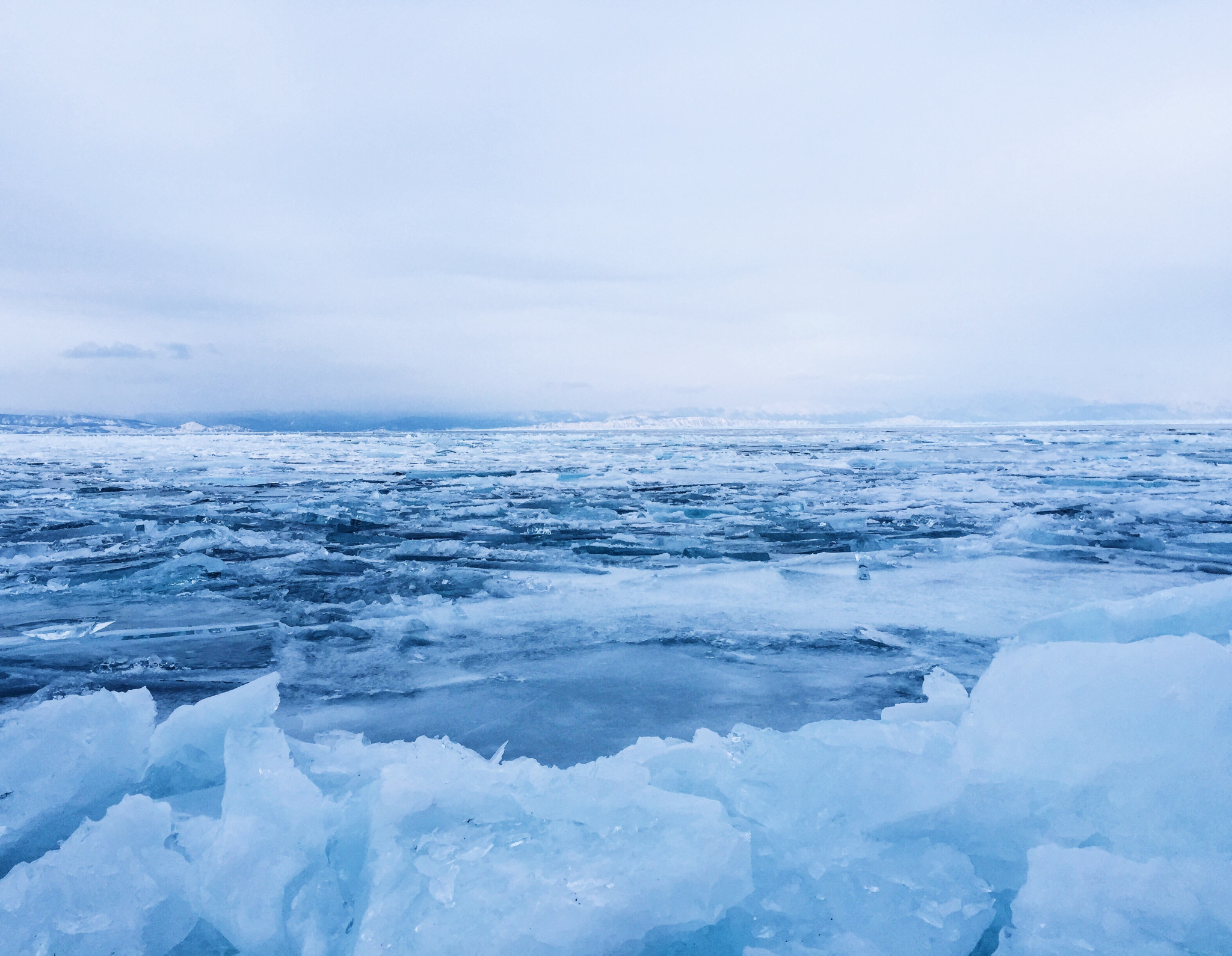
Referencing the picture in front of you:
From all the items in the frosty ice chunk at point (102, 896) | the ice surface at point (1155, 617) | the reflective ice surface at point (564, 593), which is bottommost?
the reflective ice surface at point (564, 593)

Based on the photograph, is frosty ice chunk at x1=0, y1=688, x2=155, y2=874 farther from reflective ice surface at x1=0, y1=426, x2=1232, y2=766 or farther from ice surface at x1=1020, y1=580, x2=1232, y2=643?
ice surface at x1=1020, y1=580, x2=1232, y2=643

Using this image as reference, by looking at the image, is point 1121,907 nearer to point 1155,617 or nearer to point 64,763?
point 1155,617

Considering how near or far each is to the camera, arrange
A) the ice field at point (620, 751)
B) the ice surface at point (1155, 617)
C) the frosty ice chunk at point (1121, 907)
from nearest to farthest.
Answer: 1. the frosty ice chunk at point (1121, 907)
2. the ice field at point (620, 751)
3. the ice surface at point (1155, 617)

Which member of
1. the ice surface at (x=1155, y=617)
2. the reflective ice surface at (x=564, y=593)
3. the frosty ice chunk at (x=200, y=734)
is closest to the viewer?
the frosty ice chunk at (x=200, y=734)

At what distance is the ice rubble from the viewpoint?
1.20 m

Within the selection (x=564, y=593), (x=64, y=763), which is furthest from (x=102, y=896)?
(x=564, y=593)

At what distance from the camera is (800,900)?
1314 mm

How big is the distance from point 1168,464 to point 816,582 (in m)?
13.8

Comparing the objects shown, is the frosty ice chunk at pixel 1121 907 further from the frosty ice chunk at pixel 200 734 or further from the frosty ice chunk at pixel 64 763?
the frosty ice chunk at pixel 64 763

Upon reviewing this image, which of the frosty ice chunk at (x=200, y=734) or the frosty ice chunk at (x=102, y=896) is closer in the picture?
the frosty ice chunk at (x=102, y=896)

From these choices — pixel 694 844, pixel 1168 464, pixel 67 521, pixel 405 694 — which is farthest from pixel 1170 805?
pixel 1168 464

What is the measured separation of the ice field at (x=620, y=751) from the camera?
123 cm

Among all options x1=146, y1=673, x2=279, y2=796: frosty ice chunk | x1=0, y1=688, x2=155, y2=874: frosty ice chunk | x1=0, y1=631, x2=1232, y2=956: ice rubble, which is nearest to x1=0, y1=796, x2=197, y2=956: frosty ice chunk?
x1=0, y1=631, x2=1232, y2=956: ice rubble

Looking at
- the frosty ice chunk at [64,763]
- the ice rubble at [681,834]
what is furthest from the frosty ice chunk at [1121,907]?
the frosty ice chunk at [64,763]
